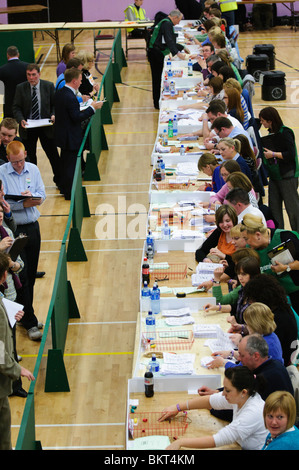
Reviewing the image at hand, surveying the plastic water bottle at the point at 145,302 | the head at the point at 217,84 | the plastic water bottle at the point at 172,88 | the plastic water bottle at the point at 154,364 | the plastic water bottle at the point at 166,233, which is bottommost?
the plastic water bottle at the point at 172,88

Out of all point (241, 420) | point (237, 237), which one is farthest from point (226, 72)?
point (241, 420)

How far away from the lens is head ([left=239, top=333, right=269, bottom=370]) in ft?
18.4

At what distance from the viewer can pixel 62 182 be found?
1223 centimetres

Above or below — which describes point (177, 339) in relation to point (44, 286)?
above

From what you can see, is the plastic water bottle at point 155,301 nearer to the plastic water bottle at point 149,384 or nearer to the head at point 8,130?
the plastic water bottle at point 149,384

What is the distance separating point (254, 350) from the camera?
5.59 m

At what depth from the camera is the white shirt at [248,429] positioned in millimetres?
5301

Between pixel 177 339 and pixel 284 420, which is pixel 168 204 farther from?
pixel 284 420

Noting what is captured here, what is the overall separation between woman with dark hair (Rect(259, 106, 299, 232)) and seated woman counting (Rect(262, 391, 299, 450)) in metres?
5.22

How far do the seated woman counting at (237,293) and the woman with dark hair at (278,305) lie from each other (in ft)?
0.98

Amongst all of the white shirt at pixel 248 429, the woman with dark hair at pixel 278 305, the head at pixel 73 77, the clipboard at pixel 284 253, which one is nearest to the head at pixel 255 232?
the clipboard at pixel 284 253

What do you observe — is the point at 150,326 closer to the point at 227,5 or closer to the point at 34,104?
the point at 34,104

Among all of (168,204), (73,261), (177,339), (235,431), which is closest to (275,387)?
(235,431)

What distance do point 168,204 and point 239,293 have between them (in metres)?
2.91
